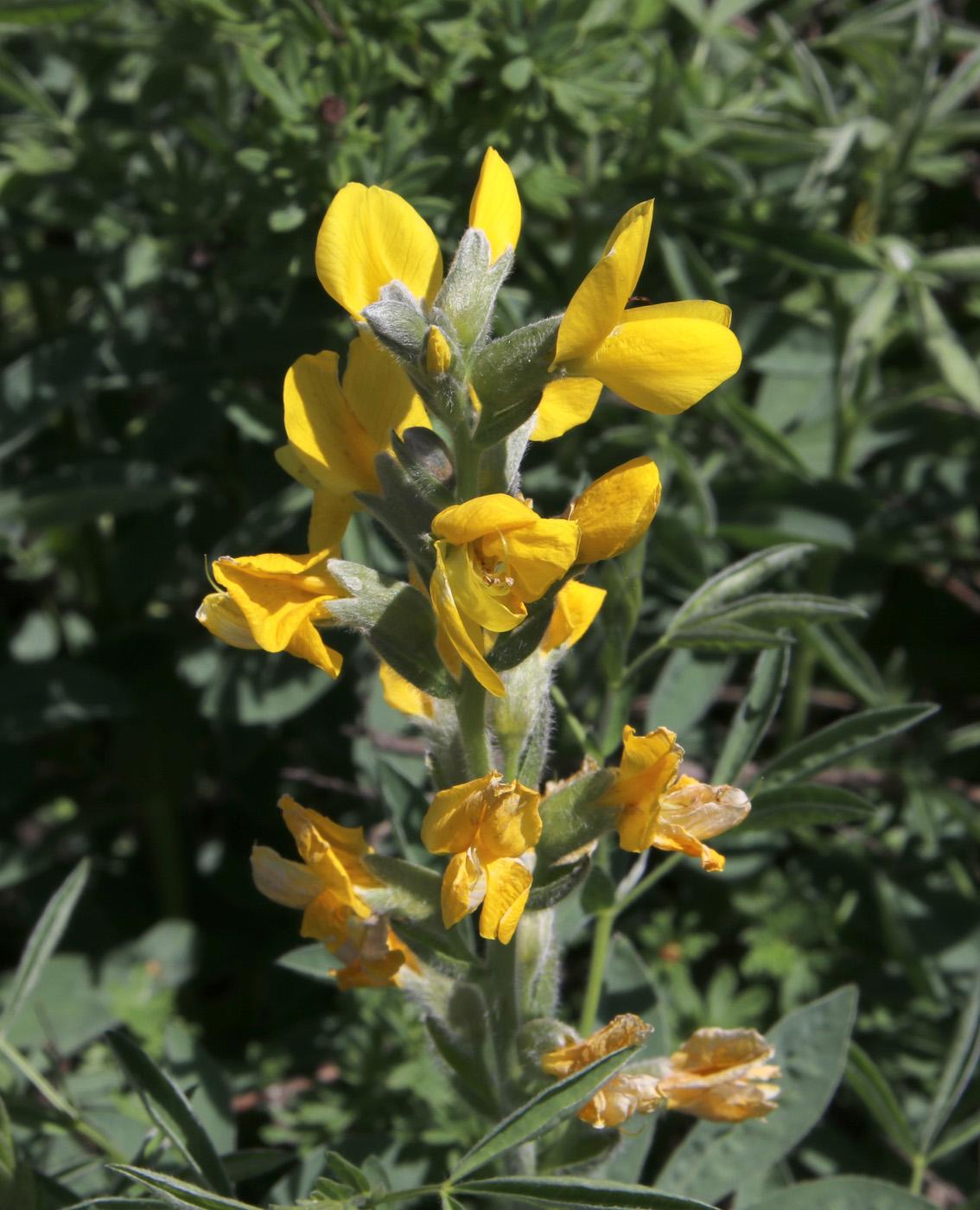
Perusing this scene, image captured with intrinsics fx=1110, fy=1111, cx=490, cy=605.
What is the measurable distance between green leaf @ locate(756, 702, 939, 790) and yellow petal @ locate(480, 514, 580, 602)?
28.1 inches

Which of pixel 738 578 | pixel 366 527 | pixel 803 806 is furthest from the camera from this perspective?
pixel 366 527

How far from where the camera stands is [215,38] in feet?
7.26

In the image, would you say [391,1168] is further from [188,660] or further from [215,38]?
[215,38]

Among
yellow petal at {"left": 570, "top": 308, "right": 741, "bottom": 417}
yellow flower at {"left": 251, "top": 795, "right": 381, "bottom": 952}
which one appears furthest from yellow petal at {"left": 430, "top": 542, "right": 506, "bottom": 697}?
yellow flower at {"left": 251, "top": 795, "right": 381, "bottom": 952}

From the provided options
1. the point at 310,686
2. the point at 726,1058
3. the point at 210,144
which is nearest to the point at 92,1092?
the point at 310,686

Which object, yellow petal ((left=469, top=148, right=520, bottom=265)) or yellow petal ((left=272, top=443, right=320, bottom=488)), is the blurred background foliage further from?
yellow petal ((left=469, top=148, right=520, bottom=265))

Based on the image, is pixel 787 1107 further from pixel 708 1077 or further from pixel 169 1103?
pixel 169 1103

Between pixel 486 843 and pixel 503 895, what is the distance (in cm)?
6

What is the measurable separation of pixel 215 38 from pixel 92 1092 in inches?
83.9

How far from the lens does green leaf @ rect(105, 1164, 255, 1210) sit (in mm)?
1164

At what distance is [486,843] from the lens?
1168mm

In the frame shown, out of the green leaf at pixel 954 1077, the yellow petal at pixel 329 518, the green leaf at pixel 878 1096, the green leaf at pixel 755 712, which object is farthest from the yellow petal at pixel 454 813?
the green leaf at pixel 954 1077

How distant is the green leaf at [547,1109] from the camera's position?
46.7 inches

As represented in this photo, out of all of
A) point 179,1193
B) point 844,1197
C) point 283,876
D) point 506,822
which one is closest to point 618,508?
point 506,822
